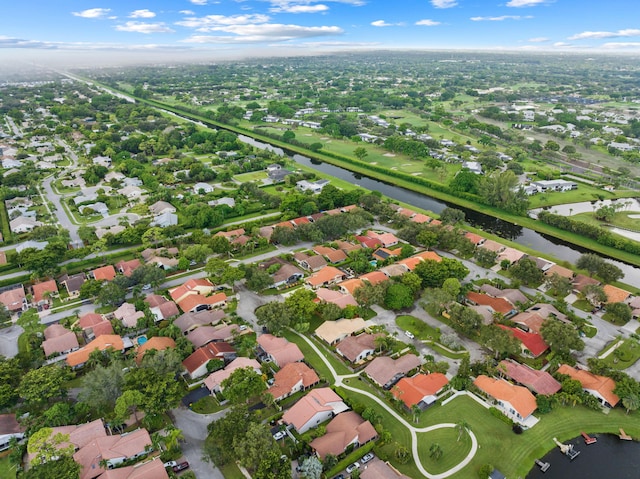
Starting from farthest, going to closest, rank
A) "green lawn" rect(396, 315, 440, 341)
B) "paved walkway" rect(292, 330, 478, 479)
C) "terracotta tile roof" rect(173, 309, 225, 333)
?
"terracotta tile roof" rect(173, 309, 225, 333) < "green lawn" rect(396, 315, 440, 341) < "paved walkway" rect(292, 330, 478, 479)

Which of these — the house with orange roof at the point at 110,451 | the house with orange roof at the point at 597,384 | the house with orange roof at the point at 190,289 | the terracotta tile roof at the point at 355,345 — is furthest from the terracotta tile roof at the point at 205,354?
the house with orange roof at the point at 597,384

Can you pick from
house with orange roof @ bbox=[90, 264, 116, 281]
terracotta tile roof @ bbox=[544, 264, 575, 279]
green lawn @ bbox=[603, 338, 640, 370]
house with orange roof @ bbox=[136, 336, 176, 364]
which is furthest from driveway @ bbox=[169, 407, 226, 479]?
terracotta tile roof @ bbox=[544, 264, 575, 279]

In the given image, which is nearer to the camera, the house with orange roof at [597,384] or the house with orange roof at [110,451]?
the house with orange roof at [110,451]

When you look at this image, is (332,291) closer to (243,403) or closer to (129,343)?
(243,403)

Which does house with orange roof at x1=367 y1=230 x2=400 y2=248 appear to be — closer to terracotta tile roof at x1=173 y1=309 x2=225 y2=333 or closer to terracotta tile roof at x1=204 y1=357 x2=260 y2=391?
terracotta tile roof at x1=173 y1=309 x2=225 y2=333

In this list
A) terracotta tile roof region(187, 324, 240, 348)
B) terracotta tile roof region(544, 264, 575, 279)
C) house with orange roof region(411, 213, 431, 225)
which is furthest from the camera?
house with orange roof region(411, 213, 431, 225)

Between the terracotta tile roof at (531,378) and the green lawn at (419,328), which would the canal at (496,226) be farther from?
the green lawn at (419,328)
